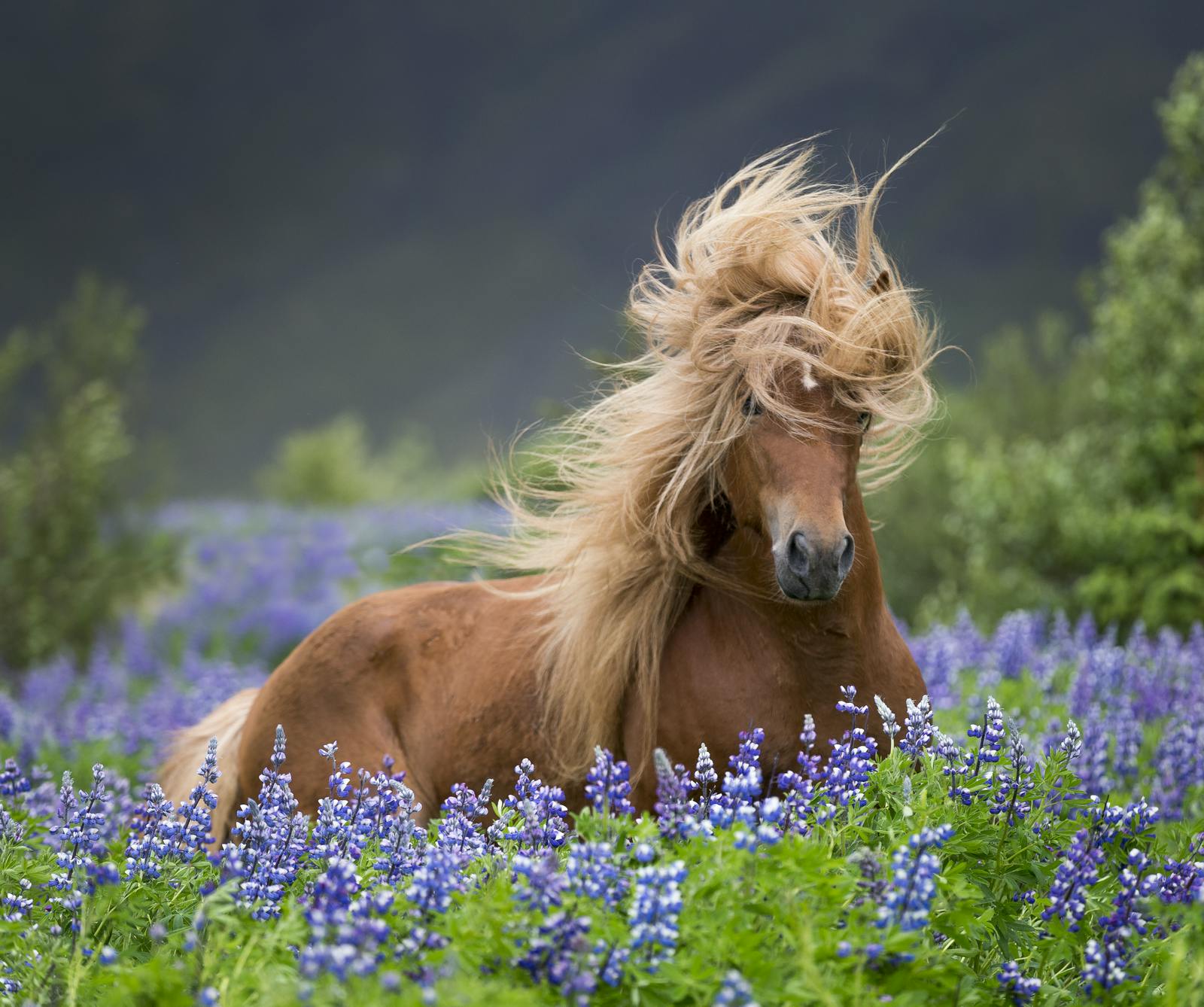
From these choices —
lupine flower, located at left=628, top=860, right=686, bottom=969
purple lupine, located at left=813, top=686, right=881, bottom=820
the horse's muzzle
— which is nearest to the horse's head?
the horse's muzzle

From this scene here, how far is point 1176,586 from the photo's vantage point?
36.6ft

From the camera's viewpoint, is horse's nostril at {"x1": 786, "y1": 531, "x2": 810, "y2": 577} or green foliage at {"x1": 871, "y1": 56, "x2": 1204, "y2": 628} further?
green foliage at {"x1": 871, "y1": 56, "x2": 1204, "y2": 628}

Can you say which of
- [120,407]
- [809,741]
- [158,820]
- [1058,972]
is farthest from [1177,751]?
[120,407]

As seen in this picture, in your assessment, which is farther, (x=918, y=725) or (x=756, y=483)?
(x=756, y=483)

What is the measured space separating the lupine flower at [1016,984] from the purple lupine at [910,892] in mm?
316

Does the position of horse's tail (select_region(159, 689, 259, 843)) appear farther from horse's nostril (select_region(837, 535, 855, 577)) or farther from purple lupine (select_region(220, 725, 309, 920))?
horse's nostril (select_region(837, 535, 855, 577))

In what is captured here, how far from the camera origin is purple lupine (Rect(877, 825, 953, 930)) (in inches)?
82.9

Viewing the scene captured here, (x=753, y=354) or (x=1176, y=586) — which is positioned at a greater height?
(x=1176, y=586)

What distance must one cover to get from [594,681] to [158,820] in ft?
4.39

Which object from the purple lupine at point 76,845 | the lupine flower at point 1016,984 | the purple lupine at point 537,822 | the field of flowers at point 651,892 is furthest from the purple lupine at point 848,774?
the purple lupine at point 76,845

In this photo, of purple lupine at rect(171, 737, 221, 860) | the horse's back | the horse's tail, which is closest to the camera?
purple lupine at rect(171, 737, 221, 860)

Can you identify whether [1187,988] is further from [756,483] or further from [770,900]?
[756,483]

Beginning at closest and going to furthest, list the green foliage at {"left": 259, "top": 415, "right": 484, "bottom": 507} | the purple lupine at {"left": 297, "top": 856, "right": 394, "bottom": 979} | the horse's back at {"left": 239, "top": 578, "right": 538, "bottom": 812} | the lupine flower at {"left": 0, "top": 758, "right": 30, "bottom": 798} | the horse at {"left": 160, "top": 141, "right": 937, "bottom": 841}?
the purple lupine at {"left": 297, "top": 856, "right": 394, "bottom": 979}
the horse at {"left": 160, "top": 141, "right": 937, "bottom": 841}
the lupine flower at {"left": 0, "top": 758, "right": 30, "bottom": 798}
the horse's back at {"left": 239, "top": 578, "right": 538, "bottom": 812}
the green foliage at {"left": 259, "top": 415, "right": 484, "bottom": 507}

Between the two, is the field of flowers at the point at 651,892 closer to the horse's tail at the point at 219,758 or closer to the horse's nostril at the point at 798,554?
the horse's nostril at the point at 798,554
